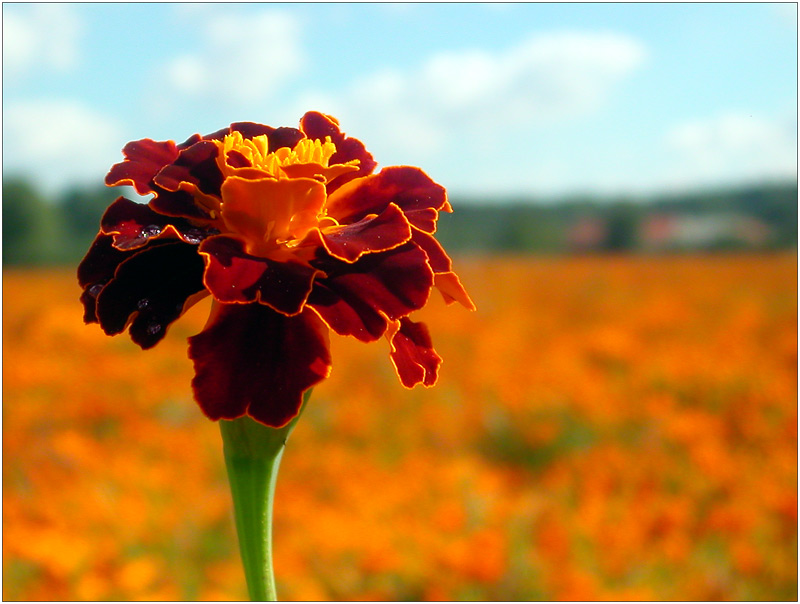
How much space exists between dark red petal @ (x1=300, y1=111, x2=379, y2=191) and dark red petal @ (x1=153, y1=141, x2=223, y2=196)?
0.22 feet

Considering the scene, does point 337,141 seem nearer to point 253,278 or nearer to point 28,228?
point 253,278

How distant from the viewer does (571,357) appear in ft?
10.2

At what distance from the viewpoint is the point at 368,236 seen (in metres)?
0.39

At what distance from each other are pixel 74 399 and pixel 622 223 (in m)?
7.53

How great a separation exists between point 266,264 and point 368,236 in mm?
50

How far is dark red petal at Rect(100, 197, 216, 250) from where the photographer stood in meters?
0.38

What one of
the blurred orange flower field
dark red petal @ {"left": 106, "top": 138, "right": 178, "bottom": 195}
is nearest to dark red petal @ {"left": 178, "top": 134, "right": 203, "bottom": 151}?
Answer: dark red petal @ {"left": 106, "top": 138, "right": 178, "bottom": 195}

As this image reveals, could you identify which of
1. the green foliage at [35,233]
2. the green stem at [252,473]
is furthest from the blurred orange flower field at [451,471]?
the green foliage at [35,233]

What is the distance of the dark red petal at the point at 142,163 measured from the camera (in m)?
0.43

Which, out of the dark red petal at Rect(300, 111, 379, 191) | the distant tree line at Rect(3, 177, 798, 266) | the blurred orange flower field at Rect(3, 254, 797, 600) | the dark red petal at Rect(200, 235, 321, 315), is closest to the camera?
the dark red petal at Rect(200, 235, 321, 315)

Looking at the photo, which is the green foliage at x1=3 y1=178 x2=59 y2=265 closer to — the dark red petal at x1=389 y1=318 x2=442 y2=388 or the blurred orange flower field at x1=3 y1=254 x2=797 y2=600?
the blurred orange flower field at x1=3 y1=254 x2=797 y2=600

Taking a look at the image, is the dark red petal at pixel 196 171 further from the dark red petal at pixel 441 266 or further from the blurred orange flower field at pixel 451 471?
the blurred orange flower field at pixel 451 471

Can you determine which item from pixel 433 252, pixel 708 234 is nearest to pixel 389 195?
pixel 433 252

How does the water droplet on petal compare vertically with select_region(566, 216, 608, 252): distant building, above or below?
below
